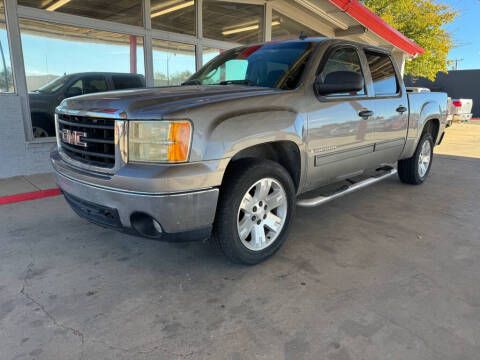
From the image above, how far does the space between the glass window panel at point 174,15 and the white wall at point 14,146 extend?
A: 10.5 feet

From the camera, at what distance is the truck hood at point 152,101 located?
2.43 meters

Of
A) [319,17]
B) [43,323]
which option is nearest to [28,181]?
[43,323]

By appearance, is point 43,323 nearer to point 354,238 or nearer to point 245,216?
point 245,216

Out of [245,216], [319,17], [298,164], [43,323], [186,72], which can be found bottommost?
[43,323]

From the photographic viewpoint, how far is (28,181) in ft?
18.2

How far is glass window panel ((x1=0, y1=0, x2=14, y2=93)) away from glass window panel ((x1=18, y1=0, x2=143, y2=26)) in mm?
422

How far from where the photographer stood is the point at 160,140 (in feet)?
7.89

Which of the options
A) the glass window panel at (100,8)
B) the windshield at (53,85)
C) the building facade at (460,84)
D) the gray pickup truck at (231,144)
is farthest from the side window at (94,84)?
Result: the building facade at (460,84)

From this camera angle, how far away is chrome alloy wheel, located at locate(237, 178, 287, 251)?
2918mm

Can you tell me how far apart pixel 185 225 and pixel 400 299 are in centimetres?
159

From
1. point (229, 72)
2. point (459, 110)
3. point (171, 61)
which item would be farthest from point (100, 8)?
point (459, 110)

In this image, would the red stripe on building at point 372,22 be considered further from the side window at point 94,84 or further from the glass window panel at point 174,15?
the side window at point 94,84

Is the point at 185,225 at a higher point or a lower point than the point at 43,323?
higher

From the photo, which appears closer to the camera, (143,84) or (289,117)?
(289,117)
